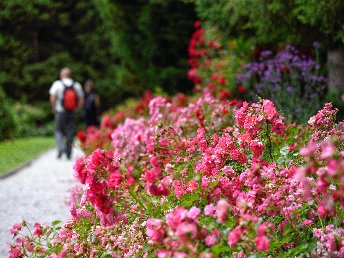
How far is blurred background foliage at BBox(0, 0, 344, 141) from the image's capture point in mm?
7605

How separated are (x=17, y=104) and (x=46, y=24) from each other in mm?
4384

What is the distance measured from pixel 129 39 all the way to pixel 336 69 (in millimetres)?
9227

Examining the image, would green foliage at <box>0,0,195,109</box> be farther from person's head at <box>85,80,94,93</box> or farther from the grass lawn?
the grass lawn

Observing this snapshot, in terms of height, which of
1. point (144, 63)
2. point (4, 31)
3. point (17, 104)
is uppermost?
point (4, 31)

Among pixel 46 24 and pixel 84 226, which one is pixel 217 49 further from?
pixel 46 24

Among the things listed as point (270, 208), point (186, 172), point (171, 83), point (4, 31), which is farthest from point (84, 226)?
point (4, 31)

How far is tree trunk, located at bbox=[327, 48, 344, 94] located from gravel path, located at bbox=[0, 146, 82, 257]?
13.8 feet

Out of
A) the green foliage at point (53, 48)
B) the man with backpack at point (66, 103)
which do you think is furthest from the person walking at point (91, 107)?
the green foliage at point (53, 48)

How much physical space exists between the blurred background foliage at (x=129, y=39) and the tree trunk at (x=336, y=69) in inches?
0.6

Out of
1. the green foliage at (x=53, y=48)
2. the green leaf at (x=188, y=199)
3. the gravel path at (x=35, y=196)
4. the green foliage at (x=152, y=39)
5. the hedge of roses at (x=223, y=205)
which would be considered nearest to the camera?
the hedge of roses at (x=223, y=205)

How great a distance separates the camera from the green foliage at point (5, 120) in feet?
51.5

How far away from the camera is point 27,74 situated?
24312mm

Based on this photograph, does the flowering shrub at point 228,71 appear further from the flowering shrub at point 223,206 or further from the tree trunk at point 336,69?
the flowering shrub at point 223,206

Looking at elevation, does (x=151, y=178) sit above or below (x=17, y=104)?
above
